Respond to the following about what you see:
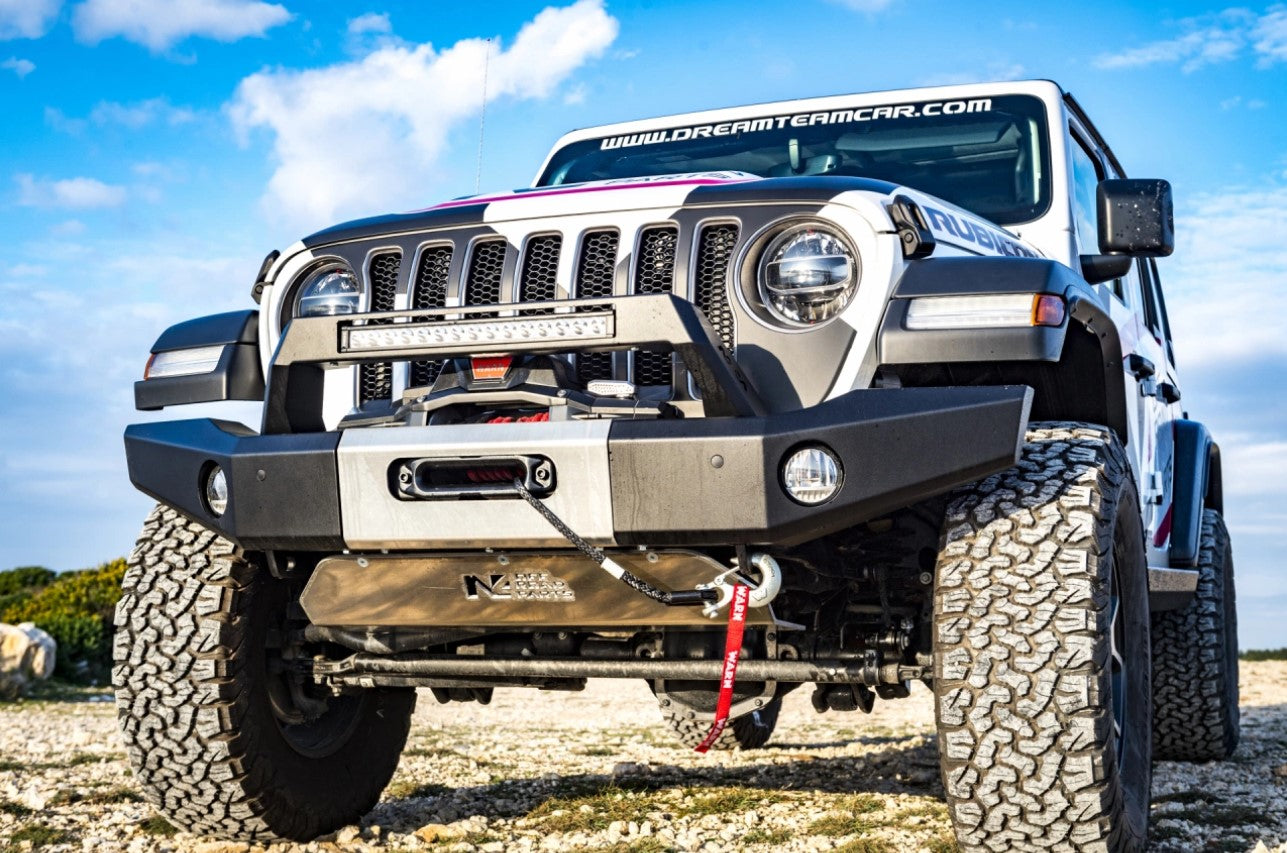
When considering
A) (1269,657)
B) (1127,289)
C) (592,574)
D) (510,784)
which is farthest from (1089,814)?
(1269,657)

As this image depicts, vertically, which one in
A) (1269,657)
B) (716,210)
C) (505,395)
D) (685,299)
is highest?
(716,210)

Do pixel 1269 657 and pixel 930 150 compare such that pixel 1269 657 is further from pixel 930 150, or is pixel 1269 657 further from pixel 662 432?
pixel 662 432

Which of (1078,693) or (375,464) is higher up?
(375,464)

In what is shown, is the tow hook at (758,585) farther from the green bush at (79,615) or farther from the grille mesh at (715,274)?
the green bush at (79,615)

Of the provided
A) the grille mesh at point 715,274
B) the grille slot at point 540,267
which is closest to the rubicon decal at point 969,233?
the grille mesh at point 715,274

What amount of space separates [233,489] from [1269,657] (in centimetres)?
1466

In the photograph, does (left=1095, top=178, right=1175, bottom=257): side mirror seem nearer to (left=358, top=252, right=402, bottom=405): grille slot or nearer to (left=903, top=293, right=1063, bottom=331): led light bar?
(left=903, top=293, right=1063, bottom=331): led light bar

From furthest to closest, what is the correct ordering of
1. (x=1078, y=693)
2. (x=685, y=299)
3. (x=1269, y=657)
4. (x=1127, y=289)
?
(x=1269, y=657), (x=1127, y=289), (x=685, y=299), (x=1078, y=693)

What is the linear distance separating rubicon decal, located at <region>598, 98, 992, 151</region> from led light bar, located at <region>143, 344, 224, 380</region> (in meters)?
2.48

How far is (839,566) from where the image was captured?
12.6 ft

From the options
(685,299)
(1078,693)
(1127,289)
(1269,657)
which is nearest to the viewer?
(1078,693)

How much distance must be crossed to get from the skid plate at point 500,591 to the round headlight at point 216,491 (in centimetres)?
31

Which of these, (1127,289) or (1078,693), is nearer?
(1078,693)

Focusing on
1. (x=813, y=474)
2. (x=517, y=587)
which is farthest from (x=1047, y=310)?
(x=517, y=587)
